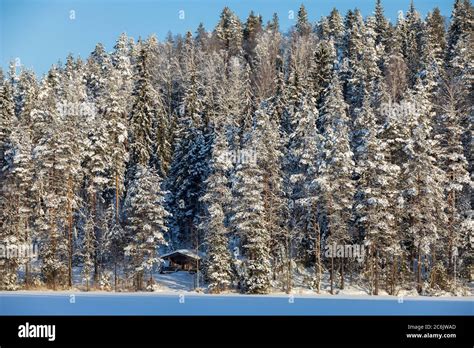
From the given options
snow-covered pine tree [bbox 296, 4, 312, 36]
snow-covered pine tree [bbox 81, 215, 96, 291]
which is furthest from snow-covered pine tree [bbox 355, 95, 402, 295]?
snow-covered pine tree [bbox 296, 4, 312, 36]

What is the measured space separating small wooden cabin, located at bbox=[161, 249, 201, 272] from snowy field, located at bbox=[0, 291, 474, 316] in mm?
8918

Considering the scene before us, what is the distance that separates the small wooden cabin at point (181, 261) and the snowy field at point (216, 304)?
8.92m

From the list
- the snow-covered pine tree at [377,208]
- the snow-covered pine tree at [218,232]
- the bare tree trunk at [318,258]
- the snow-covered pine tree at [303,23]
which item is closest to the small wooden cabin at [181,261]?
the snow-covered pine tree at [218,232]

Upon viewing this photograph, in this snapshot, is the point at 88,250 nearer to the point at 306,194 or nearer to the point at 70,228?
the point at 70,228

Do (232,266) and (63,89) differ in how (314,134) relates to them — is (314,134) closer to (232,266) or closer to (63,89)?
(232,266)

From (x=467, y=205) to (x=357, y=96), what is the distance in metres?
28.8

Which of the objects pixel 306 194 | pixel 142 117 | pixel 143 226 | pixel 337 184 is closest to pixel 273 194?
pixel 306 194

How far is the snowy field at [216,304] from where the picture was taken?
31.9 metres

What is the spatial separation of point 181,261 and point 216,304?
61.5 ft

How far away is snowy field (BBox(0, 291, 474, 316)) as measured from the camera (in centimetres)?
3191
